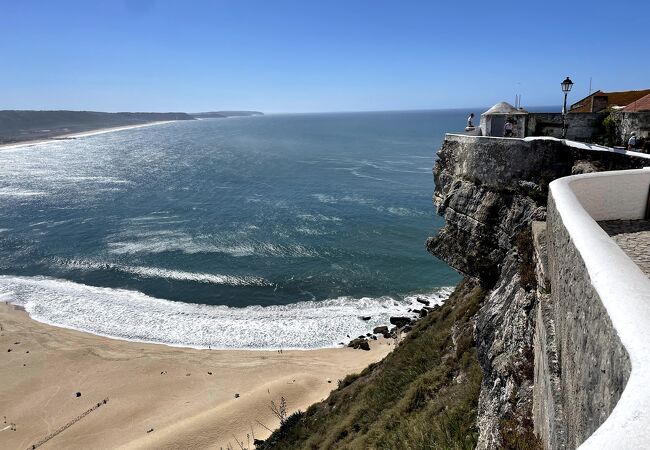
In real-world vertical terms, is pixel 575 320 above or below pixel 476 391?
above

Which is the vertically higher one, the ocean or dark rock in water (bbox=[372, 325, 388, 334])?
the ocean

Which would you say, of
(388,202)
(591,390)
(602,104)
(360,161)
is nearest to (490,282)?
(602,104)

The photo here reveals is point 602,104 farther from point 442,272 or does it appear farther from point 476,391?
point 442,272

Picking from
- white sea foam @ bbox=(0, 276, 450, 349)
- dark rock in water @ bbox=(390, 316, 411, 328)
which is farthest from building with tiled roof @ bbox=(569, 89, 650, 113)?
white sea foam @ bbox=(0, 276, 450, 349)

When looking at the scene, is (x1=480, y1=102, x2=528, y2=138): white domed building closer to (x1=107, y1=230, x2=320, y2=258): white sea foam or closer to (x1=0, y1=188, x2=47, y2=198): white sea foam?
(x1=107, y1=230, x2=320, y2=258): white sea foam

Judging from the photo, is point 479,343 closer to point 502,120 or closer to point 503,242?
point 503,242

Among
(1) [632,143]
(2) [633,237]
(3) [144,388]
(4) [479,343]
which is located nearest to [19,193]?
(3) [144,388]
